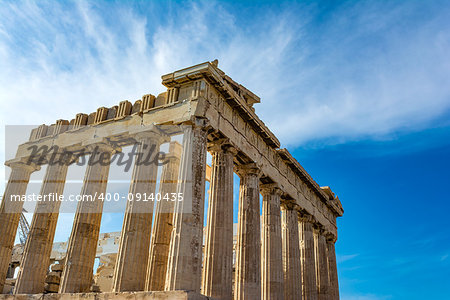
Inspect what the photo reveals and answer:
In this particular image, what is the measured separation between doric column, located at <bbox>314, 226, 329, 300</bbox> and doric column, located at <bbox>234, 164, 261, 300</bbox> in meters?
12.3

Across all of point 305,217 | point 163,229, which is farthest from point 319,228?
point 163,229

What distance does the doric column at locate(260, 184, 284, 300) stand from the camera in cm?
2242

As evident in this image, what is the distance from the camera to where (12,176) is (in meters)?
24.2

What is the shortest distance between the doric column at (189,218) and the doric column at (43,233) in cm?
844

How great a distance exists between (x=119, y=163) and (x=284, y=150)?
10508 mm

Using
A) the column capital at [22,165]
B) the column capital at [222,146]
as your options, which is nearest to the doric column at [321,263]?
the column capital at [222,146]

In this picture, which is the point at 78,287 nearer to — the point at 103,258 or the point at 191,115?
the point at 191,115

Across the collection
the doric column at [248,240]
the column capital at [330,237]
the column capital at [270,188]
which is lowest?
the doric column at [248,240]

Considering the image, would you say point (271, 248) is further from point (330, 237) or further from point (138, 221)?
point (330, 237)

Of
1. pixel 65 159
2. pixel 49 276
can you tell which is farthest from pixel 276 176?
pixel 49 276

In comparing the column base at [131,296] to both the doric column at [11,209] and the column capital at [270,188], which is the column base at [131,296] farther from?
the column capital at [270,188]

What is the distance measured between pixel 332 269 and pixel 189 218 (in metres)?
21.7

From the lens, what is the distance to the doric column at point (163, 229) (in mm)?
19656

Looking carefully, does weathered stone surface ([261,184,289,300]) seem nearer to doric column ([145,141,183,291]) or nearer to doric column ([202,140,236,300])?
doric column ([202,140,236,300])
